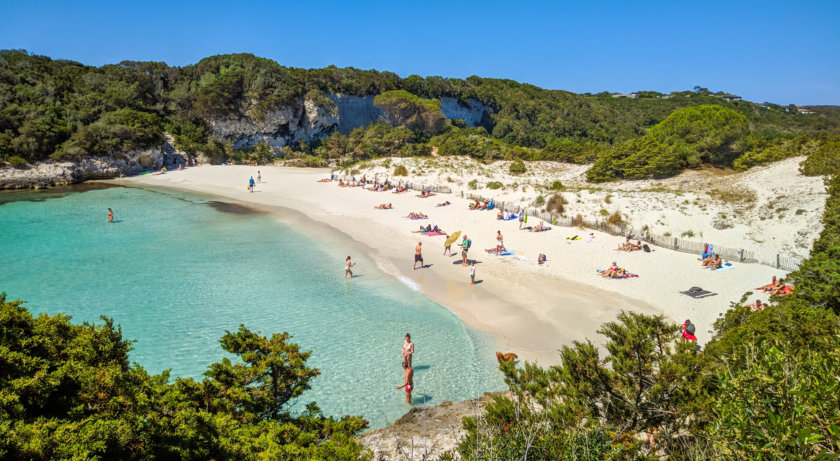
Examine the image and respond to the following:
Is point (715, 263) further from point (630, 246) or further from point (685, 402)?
point (685, 402)

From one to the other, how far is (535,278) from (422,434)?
9913mm

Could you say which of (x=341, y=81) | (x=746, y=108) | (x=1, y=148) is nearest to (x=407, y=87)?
(x=341, y=81)

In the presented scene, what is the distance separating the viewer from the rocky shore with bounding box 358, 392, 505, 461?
19.6 ft

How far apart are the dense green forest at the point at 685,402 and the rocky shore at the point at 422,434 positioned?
105 cm

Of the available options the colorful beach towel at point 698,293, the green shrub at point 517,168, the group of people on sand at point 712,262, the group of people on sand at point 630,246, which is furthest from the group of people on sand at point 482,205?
the green shrub at point 517,168

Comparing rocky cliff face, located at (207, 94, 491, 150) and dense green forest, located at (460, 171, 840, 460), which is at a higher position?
rocky cliff face, located at (207, 94, 491, 150)

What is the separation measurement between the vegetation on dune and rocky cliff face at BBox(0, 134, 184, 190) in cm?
3974

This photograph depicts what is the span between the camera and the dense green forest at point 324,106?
3341 centimetres

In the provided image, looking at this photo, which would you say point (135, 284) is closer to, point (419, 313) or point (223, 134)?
point (419, 313)

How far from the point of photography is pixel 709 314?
39.3ft

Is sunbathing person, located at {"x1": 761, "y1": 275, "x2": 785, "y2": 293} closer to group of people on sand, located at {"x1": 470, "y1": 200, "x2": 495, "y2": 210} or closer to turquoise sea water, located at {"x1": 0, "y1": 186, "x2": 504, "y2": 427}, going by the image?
turquoise sea water, located at {"x1": 0, "y1": 186, "x2": 504, "y2": 427}

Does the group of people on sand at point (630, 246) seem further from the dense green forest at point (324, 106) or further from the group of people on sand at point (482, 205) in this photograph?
the dense green forest at point (324, 106)

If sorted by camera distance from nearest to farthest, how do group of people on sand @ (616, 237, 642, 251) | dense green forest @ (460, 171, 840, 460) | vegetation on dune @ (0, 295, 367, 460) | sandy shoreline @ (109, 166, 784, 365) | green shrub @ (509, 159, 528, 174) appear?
A: dense green forest @ (460, 171, 840, 460) < vegetation on dune @ (0, 295, 367, 460) < sandy shoreline @ (109, 166, 784, 365) < group of people on sand @ (616, 237, 642, 251) < green shrub @ (509, 159, 528, 174)

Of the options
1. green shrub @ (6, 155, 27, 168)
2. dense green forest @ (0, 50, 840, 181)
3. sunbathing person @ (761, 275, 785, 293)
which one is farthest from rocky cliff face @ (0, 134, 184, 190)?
sunbathing person @ (761, 275, 785, 293)
